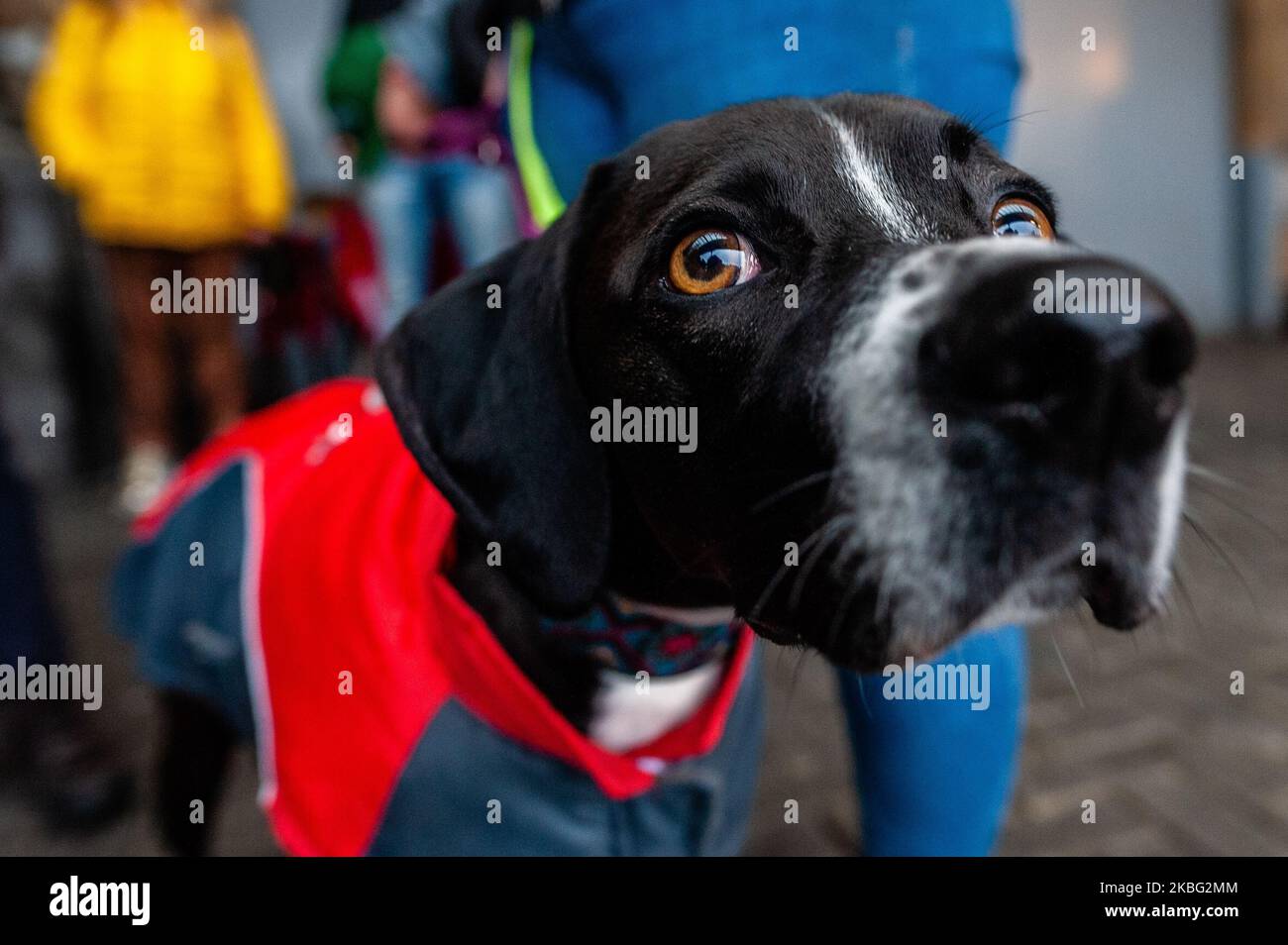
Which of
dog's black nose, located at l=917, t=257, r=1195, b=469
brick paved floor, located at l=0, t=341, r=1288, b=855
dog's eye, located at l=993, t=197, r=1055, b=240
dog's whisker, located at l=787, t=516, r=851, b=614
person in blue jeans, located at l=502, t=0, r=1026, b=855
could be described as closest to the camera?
dog's black nose, located at l=917, t=257, r=1195, b=469

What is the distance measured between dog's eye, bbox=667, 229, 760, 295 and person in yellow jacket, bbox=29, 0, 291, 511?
14.5 ft

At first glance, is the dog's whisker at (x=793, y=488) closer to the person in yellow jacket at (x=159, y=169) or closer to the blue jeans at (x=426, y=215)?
the blue jeans at (x=426, y=215)

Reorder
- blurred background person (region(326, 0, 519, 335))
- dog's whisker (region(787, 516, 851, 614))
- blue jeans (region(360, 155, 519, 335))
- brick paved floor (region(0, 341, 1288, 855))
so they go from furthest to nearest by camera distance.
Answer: blue jeans (region(360, 155, 519, 335)) → blurred background person (region(326, 0, 519, 335)) → brick paved floor (region(0, 341, 1288, 855)) → dog's whisker (region(787, 516, 851, 614))

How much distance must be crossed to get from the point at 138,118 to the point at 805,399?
18.2 ft

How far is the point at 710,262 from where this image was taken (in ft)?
3.73

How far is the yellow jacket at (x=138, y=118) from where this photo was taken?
204 inches

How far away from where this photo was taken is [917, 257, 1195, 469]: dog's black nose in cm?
78

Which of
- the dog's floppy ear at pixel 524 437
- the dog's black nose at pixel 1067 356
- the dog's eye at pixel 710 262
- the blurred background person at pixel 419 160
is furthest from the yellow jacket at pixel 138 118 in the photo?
the dog's black nose at pixel 1067 356

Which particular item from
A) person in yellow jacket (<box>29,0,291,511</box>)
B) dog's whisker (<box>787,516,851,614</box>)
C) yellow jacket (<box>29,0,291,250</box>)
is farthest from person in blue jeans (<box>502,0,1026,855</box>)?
yellow jacket (<box>29,0,291,250</box>)

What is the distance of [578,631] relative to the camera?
1347 mm

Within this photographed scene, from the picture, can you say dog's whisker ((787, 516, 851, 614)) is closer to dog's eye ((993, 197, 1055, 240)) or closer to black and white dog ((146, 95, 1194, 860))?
black and white dog ((146, 95, 1194, 860))
